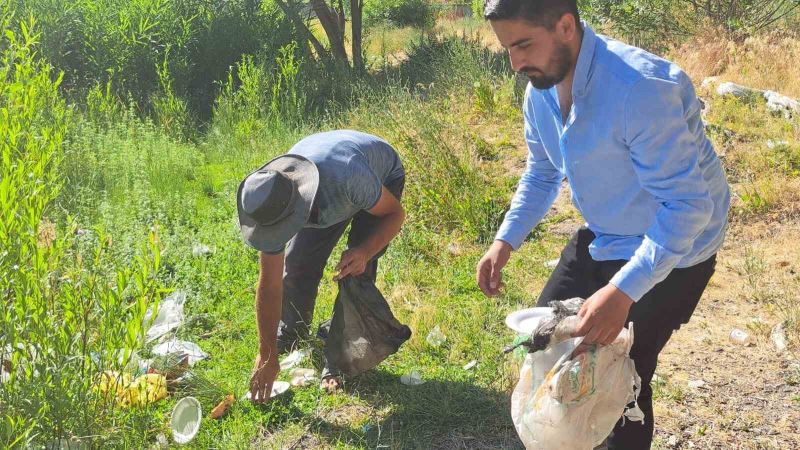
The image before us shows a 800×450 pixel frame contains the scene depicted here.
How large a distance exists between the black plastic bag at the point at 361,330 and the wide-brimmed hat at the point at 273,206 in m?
0.69

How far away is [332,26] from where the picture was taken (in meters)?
13.3

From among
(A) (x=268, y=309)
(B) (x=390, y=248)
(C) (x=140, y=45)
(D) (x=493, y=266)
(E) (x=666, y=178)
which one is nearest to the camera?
(E) (x=666, y=178)

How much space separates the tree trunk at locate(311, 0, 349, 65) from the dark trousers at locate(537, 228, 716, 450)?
35.4 feet

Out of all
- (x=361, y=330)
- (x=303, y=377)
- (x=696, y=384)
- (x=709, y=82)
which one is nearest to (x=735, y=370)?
(x=696, y=384)

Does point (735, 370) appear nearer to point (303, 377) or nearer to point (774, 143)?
point (303, 377)

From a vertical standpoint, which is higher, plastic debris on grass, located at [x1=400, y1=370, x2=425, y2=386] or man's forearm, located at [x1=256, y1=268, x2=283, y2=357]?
man's forearm, located at [x1=256, y1=268, x2=283, y2=357]

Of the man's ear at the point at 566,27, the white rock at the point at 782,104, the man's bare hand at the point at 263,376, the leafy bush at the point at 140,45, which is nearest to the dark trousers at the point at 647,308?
the man's ear at the point at 566,27

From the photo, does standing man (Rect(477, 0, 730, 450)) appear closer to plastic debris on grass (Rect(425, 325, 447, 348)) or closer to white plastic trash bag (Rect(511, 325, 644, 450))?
white plastic trash bag (Rect(511, 325, 644, 450))

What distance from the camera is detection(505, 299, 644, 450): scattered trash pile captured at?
232 cm

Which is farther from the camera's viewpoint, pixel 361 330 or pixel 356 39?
pixel 356 39

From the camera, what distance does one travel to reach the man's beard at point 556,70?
2.30 metres

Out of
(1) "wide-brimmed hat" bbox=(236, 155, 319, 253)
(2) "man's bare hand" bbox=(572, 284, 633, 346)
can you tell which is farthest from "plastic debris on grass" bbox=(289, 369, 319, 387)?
(2) "man's bare hand" bbox=(572, 284, 633, 346)

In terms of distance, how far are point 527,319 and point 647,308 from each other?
36 cm

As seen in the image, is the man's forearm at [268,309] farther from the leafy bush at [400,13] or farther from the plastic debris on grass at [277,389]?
the leafy bush at [400,13]
